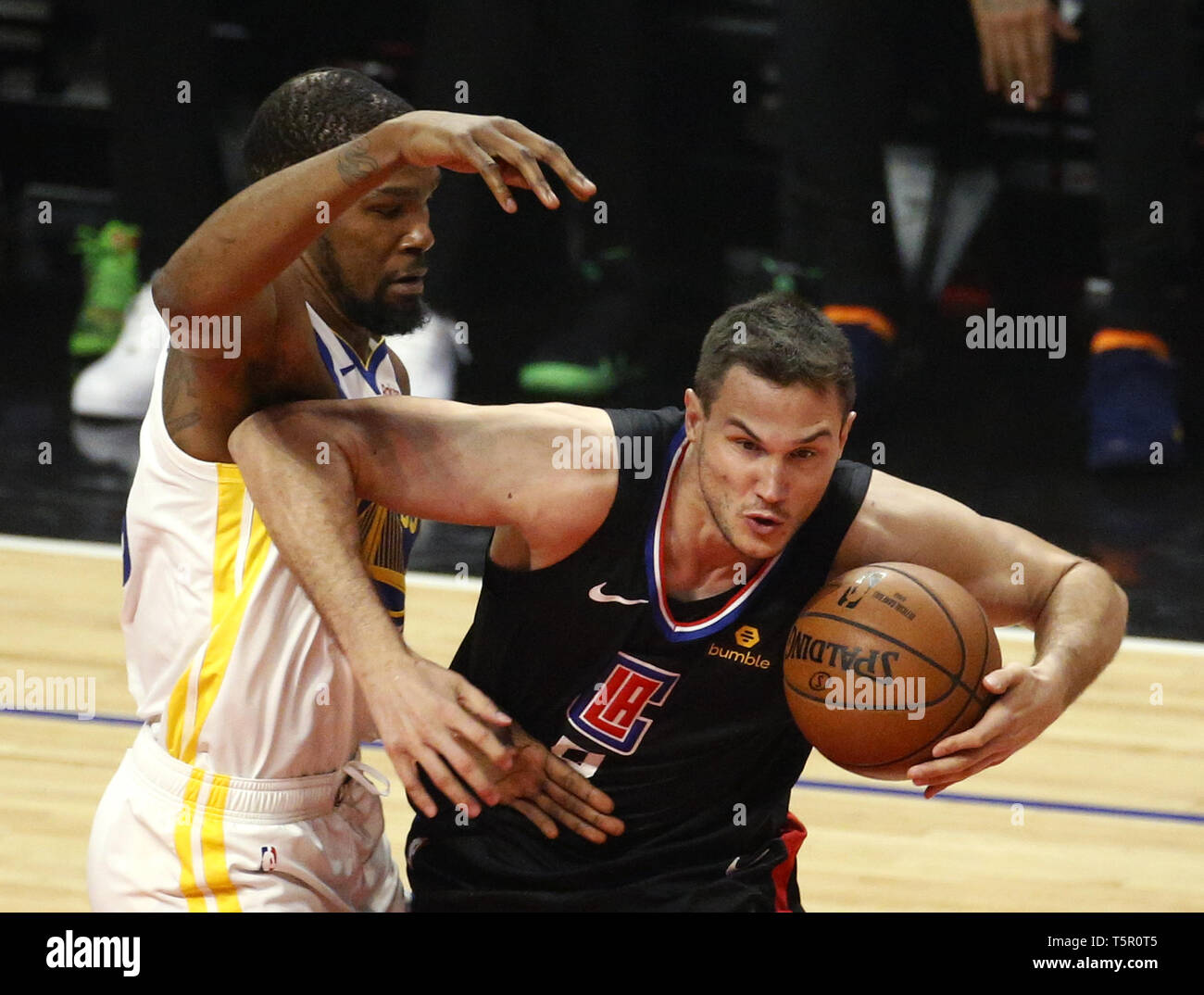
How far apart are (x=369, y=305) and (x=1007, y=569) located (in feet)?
4.13

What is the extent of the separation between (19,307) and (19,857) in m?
5.58

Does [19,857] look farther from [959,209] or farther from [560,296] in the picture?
[959,209]

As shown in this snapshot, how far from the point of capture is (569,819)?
3.39 m

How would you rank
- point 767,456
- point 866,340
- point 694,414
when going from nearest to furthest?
point 767,456 → point 694,414 → point 866,340

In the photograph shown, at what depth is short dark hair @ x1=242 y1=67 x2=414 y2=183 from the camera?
11.0 feet

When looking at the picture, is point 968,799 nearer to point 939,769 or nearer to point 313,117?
point 939,769

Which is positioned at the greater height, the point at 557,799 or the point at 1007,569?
the point at 1007,569

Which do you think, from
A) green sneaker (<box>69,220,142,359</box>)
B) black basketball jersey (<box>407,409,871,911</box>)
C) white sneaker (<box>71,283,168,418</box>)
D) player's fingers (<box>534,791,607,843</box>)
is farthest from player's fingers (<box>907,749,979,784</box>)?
green sneaker (<box>69,220,142,359</box>)

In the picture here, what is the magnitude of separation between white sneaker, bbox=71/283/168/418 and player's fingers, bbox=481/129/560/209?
16.0 ft

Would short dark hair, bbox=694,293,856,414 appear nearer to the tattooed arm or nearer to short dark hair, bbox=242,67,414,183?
the tattooed arm

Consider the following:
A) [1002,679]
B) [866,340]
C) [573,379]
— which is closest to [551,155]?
[1002,679]

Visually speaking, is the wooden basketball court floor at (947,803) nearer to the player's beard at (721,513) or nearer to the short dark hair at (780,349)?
the player's beard at (721,513)
